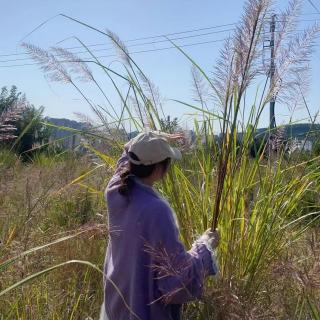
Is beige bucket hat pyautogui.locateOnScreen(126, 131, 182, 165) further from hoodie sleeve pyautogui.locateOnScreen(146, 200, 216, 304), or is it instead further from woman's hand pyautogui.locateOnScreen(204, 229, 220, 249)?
woman's hand pyautogui.locateOnScreen(204, 229, 220, 249)

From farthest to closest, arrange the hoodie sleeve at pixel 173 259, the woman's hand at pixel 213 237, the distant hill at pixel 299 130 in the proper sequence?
the distant hill at pixel 299 130
the woman's hand at pixel 213 237
the hoodie sleeve at pixel 173 259

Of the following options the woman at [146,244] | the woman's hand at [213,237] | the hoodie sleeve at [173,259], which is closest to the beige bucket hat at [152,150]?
the woman at [146,244]

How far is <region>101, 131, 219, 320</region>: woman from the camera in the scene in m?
1.75

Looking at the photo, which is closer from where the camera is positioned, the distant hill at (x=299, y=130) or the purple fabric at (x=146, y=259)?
the purple fabric at (x=146, y=259)

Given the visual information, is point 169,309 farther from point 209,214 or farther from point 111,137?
point 111,137

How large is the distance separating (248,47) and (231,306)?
2.66 feet

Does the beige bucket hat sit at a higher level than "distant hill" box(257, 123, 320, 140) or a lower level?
lower

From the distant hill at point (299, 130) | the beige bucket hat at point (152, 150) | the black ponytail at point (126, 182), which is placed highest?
the distant hill at point (299, 130)

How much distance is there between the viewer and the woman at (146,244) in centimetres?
175

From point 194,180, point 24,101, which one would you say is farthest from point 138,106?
point 24,101

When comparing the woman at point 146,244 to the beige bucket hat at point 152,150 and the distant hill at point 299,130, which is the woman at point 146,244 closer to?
the beige bucket hat at point 152,150

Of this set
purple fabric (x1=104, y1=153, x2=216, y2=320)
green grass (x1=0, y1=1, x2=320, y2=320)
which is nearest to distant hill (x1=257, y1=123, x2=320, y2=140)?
green grass (x1=0, y1=1, x2=320, y2=320)

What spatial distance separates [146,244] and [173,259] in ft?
0.34

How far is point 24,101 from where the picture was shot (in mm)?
1707
